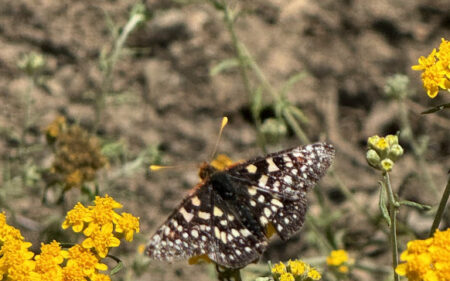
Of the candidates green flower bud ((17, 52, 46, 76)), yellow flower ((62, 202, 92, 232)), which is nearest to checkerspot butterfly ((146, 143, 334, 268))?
yellow flower ((62, 202, 92, 232))

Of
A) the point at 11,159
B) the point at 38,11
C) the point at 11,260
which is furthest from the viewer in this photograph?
the point at 38,11

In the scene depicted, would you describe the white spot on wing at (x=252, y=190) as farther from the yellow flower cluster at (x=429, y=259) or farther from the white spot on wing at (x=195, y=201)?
the yellow flower cluster at (x=429, y=259)

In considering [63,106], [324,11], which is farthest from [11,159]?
[324,11]

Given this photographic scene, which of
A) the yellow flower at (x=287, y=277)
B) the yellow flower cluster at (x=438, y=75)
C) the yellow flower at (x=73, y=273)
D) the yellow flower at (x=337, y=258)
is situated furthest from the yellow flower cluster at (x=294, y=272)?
the yellow flower at (x=337, y=258)

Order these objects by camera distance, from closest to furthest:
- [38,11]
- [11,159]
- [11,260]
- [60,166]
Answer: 1. [11,260]
2. [60,166]
3. [11,159]
4. [38,11]

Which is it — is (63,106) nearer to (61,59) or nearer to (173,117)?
(61,59)

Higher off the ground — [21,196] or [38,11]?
[38,11]

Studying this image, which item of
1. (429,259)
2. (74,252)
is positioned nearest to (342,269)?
(429,259)
